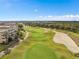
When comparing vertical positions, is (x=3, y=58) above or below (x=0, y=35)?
below

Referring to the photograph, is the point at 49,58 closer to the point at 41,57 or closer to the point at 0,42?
the point at 41,57

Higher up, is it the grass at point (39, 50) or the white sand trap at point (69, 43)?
the grass at point (39, 50)

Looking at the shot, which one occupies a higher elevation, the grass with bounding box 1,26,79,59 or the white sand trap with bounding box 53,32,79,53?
the grass with bounding box 1,26,79,59

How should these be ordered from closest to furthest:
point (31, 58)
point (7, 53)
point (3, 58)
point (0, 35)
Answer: point (31, 58) < point (3, 58) < point (7, 53) < point (0, 35)

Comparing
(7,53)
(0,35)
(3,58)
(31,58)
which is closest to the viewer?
(31,58)

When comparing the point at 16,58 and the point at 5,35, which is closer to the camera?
the point at 16,58

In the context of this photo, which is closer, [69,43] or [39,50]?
[39,50]

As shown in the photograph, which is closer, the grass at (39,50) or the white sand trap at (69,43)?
the grass at (39,50)

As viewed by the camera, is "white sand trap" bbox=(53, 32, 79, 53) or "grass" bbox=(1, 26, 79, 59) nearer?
"grass" bbox=(1, 26, 79, 59)

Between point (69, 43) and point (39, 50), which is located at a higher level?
point (39, 50)

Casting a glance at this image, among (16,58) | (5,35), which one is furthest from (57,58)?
(5,35)
